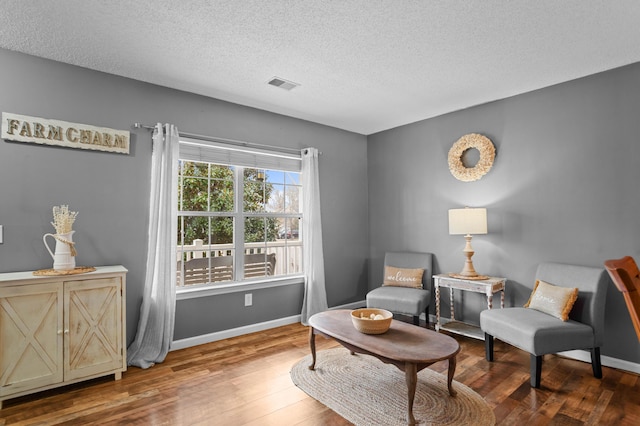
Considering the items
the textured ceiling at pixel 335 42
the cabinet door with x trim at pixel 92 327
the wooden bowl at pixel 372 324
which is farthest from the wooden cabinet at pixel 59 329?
the wooden bowl at pixel 372 324

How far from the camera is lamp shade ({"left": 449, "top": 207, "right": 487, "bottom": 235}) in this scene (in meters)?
3.56

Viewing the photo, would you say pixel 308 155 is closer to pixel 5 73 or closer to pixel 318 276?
pixel 318 276

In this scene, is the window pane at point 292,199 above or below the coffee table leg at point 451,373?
above

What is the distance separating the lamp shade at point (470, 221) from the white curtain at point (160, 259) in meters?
2.87

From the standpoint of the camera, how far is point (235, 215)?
3896 millimetres

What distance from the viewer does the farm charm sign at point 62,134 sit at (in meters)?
2.66

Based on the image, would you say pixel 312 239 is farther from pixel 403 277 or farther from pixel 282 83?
pixel 282 83

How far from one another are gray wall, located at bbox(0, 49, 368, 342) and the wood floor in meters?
0.65

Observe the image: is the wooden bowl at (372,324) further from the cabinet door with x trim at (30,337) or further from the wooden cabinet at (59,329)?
the cabinet door with x trim at (30,337)

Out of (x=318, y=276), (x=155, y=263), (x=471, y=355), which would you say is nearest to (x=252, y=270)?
(x=318, y=276)

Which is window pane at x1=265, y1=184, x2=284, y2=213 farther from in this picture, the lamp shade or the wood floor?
the lamp shade

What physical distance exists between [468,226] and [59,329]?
365 cm

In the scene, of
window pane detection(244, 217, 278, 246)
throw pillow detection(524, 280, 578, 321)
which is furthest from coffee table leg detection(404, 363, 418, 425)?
window pane detection(244, 217, 278, 246)

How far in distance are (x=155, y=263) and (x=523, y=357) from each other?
3.48 metres
